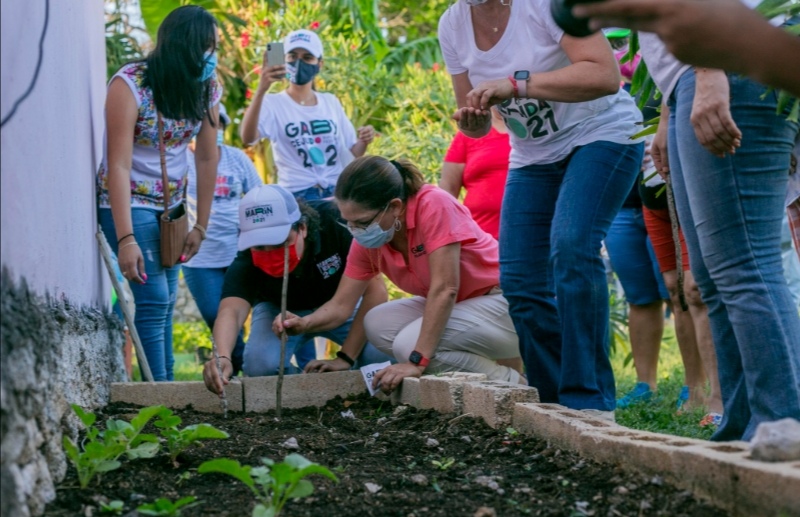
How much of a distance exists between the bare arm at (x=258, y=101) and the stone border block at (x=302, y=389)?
2.25 meters

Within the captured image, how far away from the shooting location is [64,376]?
2.86 meters

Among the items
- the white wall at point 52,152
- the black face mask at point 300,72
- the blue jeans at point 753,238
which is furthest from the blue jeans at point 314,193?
the blue jeans at point 753,238

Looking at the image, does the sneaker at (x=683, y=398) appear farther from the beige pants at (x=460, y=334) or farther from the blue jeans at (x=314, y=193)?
the blue jeans at (x=314, y=193)

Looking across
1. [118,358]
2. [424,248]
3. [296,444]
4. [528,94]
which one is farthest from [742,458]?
[118,358]

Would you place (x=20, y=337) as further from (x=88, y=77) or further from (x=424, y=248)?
(x=88, y=77)

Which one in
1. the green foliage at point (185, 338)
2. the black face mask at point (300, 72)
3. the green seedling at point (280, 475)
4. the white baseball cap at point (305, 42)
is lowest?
the green foliage at point (185, 338)

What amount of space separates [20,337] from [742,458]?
154 cm

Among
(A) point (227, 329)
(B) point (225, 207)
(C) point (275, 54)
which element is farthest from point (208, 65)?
(B) point (225, 207)

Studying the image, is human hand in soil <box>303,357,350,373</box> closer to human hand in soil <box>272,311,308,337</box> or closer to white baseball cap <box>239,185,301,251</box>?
human hand in soil <box>272,311,308,337</box>

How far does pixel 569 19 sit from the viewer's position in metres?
1.67

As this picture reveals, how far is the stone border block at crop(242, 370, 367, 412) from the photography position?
4238 mm

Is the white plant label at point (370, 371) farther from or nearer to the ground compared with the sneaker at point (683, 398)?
farther from the ground

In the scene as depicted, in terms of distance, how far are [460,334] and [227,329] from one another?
109 centimetres

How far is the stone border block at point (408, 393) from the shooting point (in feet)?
12.7
